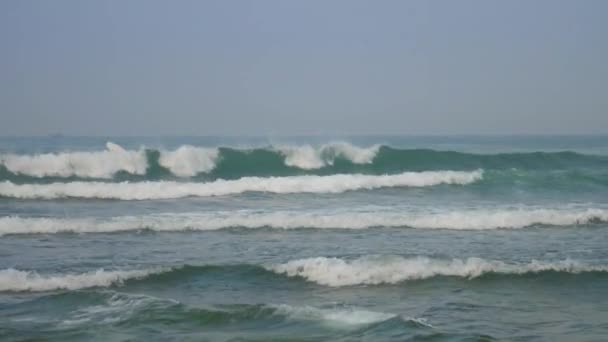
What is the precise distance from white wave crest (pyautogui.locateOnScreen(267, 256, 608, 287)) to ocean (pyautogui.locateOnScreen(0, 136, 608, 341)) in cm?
3

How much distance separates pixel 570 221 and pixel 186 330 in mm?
10526

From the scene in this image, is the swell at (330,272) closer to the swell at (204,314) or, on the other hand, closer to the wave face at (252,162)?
the swell at (204,314)

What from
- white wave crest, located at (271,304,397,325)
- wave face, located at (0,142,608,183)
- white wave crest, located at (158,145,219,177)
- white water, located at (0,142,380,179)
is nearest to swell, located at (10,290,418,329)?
white wave crest, located at (271,304,397,325)

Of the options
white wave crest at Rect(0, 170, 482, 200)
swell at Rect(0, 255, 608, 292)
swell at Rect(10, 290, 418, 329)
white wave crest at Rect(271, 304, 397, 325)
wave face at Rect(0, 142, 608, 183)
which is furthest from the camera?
wave face at Rect(0, 142, 608, 183)

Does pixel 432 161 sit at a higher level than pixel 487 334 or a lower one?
higher

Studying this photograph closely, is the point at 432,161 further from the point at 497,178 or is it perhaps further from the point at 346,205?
the point at 346,205

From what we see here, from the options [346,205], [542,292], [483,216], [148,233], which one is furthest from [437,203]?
[542,292]

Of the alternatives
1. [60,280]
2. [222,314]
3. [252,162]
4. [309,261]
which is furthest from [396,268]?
[252,162]

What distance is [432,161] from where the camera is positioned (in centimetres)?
3086

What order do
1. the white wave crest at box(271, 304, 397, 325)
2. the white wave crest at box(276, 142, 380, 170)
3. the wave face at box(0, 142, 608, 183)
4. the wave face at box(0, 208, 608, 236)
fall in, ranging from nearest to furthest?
1. the white wave crest at box(271, 304, 397, 325)
2. the wave face at box(0, 208, 608, 236)
3. the wave face at box(0, 142, 608, 183)
4. the white wave crest at box(276, 142, 380, 170)

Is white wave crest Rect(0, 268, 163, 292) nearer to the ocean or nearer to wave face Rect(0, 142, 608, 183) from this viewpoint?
the ocean

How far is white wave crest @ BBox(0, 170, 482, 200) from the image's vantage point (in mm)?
20766

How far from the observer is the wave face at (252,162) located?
2683 cm

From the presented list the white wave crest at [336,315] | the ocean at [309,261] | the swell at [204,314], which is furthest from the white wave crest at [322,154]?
the white wave crest at [336,315]
